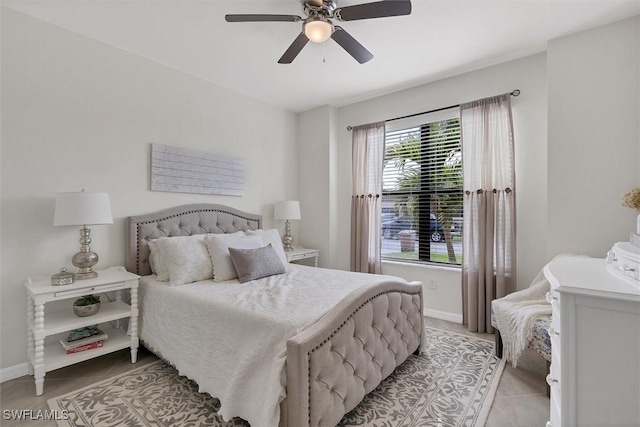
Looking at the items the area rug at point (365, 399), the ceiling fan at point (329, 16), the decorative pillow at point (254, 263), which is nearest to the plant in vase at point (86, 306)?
the area rug at point (365, 399)

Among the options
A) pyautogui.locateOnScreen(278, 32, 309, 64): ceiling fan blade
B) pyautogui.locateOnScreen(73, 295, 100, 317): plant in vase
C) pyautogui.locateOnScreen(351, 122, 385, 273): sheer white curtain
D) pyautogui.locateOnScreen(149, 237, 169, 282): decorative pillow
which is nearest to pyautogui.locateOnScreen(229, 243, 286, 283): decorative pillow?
pyautogui.locateOnScreen(149, 237, 169, 282): decorative pillow

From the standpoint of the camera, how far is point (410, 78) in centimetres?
336

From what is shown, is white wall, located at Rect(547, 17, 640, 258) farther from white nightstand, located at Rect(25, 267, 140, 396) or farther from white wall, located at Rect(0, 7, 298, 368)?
white nightstand, located at Rect(25, 267, 140, 396)

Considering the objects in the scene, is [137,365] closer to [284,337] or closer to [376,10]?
[284,337]

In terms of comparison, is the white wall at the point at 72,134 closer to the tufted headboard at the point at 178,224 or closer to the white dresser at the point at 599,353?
the tufted headboard at the point at 178,224

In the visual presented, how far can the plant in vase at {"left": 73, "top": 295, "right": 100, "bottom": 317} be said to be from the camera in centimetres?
221

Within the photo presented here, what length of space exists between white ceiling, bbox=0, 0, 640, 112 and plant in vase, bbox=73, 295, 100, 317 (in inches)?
88.1

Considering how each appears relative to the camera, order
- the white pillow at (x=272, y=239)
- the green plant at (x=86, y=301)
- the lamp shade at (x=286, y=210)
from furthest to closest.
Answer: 1. the lamp shade at (x=286, y=210)
2. the white pillow at (x=272, y=239)
3. the green plant at (x=86, y=301)

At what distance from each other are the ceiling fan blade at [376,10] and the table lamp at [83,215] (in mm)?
2259

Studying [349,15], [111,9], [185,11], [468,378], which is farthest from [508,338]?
[111,9]

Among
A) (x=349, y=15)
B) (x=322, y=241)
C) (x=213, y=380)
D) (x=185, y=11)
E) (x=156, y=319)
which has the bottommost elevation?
(x=213, y=380)

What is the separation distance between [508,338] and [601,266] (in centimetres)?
92

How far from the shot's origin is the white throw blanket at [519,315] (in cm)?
200

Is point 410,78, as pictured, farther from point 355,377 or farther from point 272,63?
point 355,377
